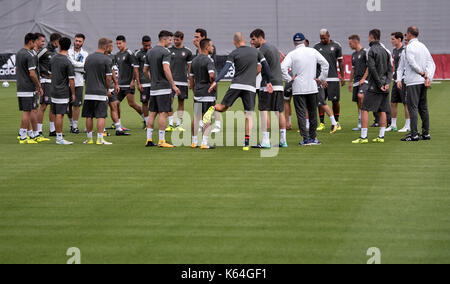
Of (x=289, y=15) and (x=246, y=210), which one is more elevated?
(x=289, y=15)

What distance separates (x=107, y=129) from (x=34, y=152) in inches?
160

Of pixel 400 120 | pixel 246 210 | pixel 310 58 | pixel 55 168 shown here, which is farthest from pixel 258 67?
pixel 400 120

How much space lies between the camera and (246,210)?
25.7ft

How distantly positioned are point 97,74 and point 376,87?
5.58m

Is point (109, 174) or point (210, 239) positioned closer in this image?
point (210, 239)

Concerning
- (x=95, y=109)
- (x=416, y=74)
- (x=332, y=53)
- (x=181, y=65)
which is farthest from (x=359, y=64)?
(x=95, y=109)

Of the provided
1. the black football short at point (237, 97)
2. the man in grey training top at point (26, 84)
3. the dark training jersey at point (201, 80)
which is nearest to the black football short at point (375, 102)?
the black football short at point (237, 97)

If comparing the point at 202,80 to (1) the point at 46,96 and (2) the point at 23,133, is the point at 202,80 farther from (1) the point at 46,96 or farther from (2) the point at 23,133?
(1) the point at 46,96

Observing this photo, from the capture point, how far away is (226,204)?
26.7ft

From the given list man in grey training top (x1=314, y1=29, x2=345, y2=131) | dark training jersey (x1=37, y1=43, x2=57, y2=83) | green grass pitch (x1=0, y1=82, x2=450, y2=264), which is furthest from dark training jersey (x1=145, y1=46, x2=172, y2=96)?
man in grey training top (x1=314, y1=29, x2=345, y2=131)

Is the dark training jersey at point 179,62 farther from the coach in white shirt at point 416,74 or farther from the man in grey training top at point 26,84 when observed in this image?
the coach in white shirt at point 416,74

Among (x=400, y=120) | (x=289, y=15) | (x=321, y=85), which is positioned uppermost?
(x=289, y=15)

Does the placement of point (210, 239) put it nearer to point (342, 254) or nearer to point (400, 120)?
A: point (342, 254)
